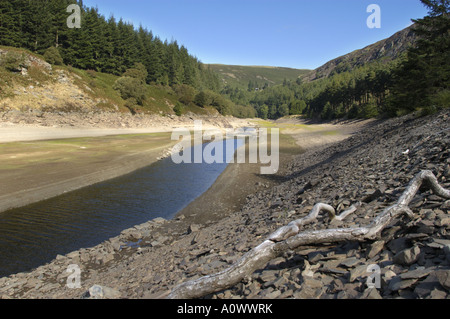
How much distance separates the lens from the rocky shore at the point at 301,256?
4312mm

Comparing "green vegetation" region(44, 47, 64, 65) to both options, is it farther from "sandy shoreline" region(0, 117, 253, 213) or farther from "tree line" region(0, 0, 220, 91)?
"sandy shoreline" region(0, 117, 253, 213)

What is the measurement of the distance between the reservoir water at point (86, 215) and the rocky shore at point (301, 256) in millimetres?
1465

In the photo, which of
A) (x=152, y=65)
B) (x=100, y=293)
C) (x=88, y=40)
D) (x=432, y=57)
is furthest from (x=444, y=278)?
(x=152, y=65)

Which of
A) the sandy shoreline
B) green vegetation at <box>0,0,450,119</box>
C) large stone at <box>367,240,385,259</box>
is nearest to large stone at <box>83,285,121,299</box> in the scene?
large stone at <box>367,240,385,259</box>

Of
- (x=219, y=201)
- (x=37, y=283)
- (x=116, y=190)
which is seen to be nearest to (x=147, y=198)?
(x=116, y=190)

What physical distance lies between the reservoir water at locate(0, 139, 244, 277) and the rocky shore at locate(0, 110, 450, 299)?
4.81ft

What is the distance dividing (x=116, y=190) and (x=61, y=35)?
266 feet

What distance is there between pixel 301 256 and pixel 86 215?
13.8 meters

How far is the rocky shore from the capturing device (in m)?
4.31

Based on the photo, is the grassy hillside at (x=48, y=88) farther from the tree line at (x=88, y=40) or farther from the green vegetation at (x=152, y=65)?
the tree line at (x=88, y=40)

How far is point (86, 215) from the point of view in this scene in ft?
A: 50.4

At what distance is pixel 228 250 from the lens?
8.10m

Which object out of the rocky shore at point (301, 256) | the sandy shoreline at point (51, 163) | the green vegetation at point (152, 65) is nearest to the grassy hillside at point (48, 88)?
the green vegetation at point (152, 65)

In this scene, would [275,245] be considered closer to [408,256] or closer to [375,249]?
[375,249]
